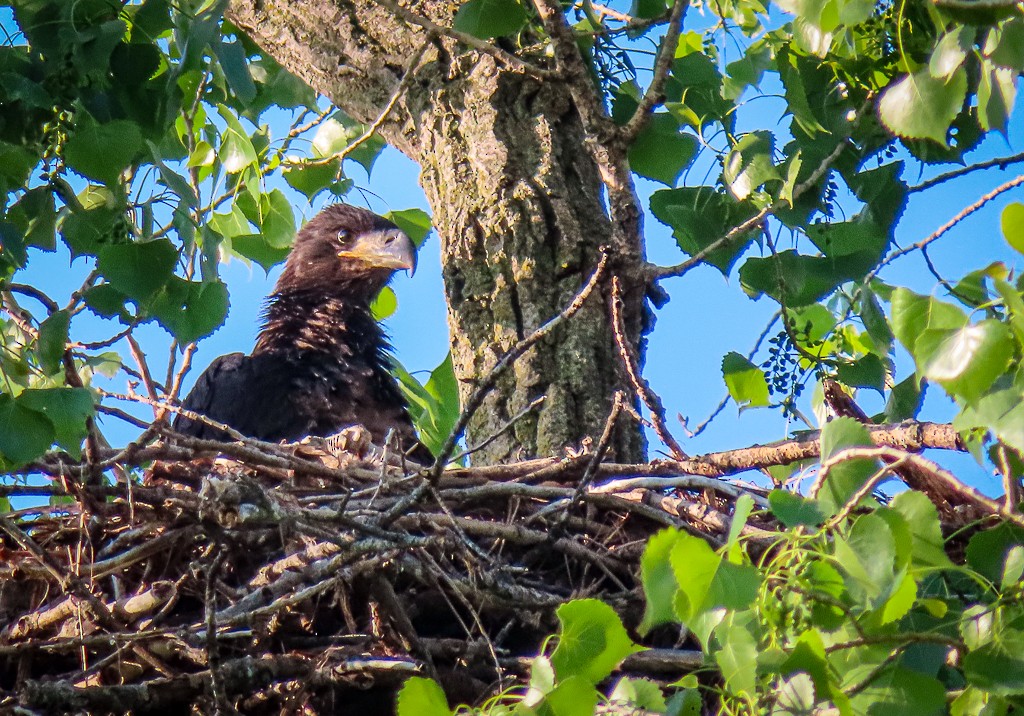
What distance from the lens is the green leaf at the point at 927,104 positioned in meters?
2.52

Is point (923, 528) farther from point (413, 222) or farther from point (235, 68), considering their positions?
point (413, 222)

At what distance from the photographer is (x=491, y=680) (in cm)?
298

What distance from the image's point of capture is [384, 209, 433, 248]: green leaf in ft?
19.7

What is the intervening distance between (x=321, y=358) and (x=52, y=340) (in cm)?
268

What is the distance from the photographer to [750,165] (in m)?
3.50

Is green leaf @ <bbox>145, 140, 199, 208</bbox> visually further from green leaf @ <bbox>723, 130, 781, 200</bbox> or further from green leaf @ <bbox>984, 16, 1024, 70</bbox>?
green leaf @ <bbox>984, 16, 1024, 70</bbox>

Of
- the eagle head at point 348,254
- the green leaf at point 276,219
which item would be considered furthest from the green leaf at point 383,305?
the green leaf at point 276,219

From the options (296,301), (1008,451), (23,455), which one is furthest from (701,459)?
(296,301)

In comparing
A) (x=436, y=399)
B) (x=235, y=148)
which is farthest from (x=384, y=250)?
(x=235, y=148)

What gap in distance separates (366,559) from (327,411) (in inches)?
95.8

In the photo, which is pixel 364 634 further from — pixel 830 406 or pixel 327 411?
pixel 327 411

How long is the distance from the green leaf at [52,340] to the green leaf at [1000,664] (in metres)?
2.12

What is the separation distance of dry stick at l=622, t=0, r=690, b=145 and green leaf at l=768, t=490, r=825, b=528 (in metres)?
1.79

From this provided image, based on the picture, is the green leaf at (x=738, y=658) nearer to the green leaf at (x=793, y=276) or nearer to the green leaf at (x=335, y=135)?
the green leaf at (x=793, y=276)
